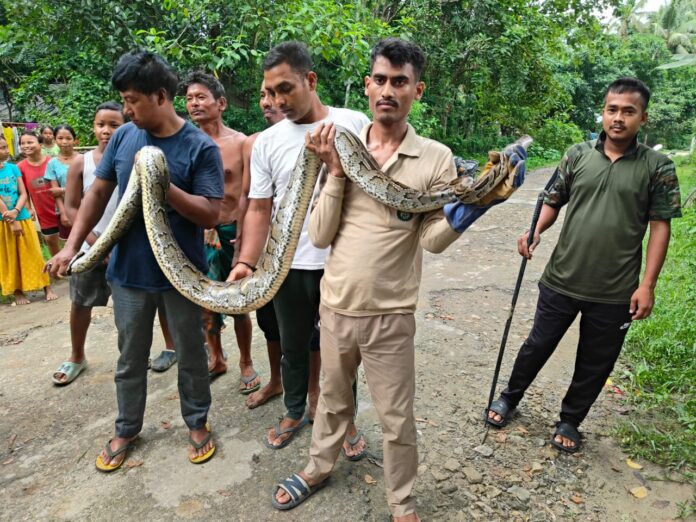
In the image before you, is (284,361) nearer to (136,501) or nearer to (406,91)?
(136,501)

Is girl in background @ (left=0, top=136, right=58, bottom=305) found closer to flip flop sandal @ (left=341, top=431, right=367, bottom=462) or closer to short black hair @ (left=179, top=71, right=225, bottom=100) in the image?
short black hair @ (left=179, top=71, right=225, bottom=100)

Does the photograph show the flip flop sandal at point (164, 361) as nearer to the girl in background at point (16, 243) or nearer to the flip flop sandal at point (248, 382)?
the flip flop sandal at point (248, 382)

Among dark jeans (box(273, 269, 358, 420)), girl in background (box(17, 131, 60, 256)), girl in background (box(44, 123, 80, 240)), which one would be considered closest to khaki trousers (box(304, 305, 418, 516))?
dark jeans (box(273, 269, 358, 420))

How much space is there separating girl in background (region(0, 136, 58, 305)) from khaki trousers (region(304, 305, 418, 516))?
542cm

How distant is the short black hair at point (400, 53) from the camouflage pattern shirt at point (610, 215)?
154 cm

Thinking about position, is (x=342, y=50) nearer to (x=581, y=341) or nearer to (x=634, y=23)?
(x=581, y=341)

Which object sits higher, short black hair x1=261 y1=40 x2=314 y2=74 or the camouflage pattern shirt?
short black hair x1=261 y1=40 x2=314 y2=74

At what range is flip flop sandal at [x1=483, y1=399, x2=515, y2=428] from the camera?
11.6 feet

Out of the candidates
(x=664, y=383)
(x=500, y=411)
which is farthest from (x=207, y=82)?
(x=664, y=383)

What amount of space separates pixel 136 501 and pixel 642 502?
10.1ft

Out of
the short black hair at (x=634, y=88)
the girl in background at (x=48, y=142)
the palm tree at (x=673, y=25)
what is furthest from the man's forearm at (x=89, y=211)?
the palm tree at (x=673, y=25)

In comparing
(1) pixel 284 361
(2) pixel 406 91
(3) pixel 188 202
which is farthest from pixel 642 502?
(3) pixel 188 202

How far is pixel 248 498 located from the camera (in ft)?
9.29

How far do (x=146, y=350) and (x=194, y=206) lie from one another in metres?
1.05
